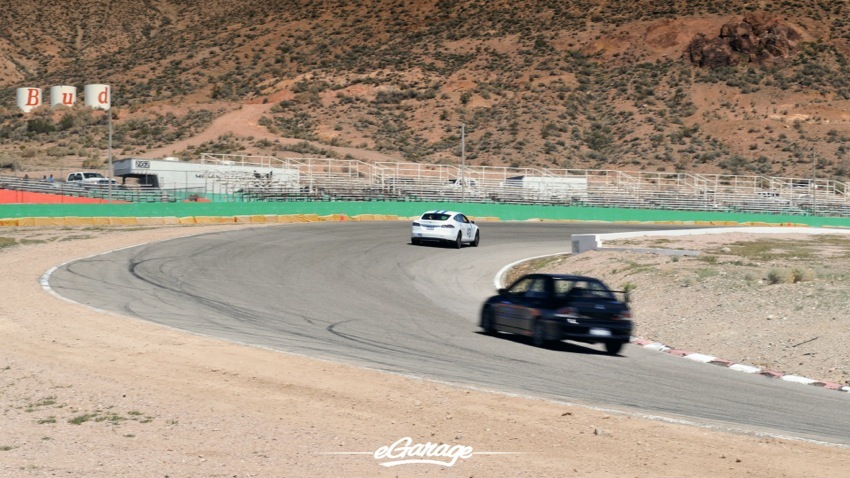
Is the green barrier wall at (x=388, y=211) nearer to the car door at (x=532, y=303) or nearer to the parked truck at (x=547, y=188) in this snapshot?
the parked truck at (x=547, y=188)

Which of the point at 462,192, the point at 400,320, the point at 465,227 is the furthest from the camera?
the point at 462,192

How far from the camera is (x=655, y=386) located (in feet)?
52.4

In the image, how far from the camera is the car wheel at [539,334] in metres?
19.2

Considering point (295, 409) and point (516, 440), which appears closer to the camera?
point (516, 440)

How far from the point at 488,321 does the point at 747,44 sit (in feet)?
358

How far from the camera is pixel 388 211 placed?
60531 mm

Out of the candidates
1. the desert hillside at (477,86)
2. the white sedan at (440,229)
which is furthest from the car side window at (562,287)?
the desert hillside at (477,86)

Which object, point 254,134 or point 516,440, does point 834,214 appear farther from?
point 516,440

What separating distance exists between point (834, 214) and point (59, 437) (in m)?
73.6

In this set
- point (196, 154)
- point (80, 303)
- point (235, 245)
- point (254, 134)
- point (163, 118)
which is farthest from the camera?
A: point (163, 118)

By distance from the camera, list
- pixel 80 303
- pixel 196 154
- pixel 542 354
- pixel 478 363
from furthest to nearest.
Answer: pixel 196 154, pixel 80 303, pixel 542 354, pixel 478 363

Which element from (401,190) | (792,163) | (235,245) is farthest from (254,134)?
(235,245)

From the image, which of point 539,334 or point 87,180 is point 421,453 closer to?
point 539,334

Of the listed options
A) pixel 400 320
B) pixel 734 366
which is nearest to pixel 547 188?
pixel 400 320
